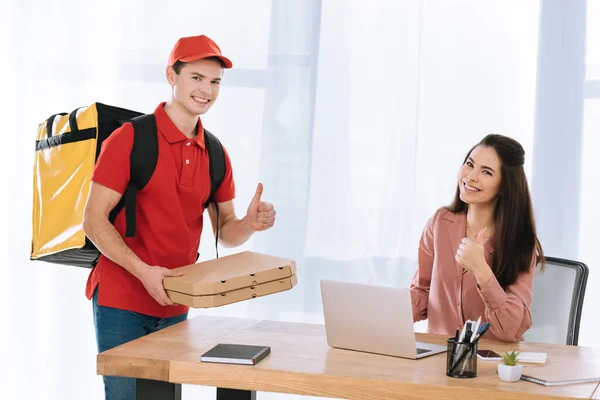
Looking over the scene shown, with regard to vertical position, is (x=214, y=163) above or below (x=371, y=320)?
above

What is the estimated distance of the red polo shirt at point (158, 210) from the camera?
2262 mm

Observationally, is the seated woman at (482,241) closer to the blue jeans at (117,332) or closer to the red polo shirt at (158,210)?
the red polo shirt at (158,210)

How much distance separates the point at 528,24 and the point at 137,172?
1876 mm

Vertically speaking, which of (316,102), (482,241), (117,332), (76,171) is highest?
(316,102)

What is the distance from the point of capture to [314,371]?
168cm

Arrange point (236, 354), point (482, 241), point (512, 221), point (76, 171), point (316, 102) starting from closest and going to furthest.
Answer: point (236, 354) → point (482, 241) → point (512, 221) → point (76, 171) → point (316, 102)

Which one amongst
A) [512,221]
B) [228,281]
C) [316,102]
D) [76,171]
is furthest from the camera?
[316,102]

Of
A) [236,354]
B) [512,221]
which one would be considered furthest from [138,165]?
[512,221]

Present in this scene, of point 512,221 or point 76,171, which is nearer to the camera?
point 512,221

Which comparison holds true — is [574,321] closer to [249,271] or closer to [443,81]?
[249,271]

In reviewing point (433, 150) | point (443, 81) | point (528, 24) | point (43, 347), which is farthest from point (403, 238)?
point (43, 347)

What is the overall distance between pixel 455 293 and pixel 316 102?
53.0 inches

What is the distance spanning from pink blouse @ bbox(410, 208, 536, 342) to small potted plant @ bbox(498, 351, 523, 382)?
1.45ft

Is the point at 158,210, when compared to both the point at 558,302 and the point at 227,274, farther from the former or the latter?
the point at 558,302
